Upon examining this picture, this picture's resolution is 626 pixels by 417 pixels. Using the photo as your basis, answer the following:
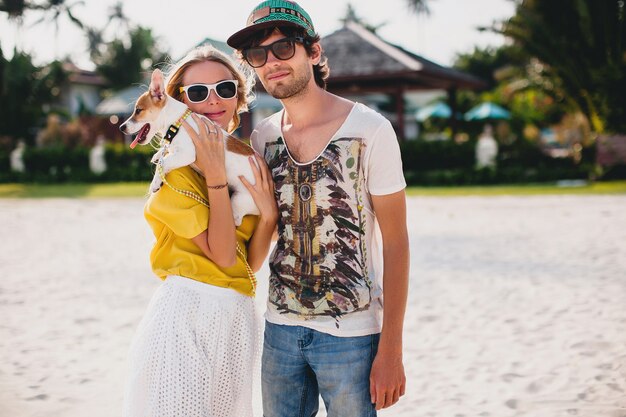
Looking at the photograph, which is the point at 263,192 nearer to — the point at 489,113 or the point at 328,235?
the point at 328,235

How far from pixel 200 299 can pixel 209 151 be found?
0.62 m

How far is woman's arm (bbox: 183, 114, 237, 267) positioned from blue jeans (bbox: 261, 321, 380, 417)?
1.32 feet

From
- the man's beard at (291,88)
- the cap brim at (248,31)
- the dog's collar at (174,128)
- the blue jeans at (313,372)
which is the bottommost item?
the blue jeans at (313,372)

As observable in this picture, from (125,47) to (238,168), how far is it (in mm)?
54012

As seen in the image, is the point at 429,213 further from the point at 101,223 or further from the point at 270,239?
the point at 270,239

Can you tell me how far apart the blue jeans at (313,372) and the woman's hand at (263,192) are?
1.53ft

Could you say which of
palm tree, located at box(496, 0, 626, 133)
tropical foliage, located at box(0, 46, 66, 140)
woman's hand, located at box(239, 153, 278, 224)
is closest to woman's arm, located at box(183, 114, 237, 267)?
woman's hand, located at box(239, 153, 278, 224)

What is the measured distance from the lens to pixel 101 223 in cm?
1410

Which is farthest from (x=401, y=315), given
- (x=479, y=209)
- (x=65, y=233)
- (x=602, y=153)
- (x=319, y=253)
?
(x=602, y=153)

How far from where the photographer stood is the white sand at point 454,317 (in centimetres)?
461

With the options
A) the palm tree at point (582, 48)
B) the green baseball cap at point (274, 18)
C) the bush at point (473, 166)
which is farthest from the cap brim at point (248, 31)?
the palm tree at point (582, 48)

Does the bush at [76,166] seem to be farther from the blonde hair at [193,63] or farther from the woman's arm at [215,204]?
the woman's arm at [215,204]

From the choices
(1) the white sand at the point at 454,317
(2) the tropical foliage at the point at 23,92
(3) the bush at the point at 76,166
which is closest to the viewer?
(1) the white sand at the point at 454,317

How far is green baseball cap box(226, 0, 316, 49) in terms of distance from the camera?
249 centimetres
